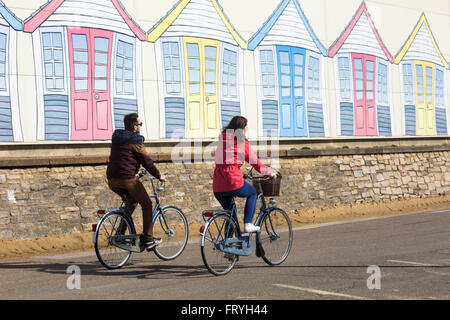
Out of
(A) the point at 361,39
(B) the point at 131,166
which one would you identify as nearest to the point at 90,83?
(B) the point at 131,166

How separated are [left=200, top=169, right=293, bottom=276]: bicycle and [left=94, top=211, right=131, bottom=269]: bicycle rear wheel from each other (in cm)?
116

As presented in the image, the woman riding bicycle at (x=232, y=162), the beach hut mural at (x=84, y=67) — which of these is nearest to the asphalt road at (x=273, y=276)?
the woman riding bicycle at (x=232, y=162)

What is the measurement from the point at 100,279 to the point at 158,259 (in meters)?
1.69

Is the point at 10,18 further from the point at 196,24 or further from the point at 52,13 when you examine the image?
the point at 196,24

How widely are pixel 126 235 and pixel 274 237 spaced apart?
1969 millimetres

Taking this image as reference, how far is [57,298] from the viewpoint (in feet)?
20.0

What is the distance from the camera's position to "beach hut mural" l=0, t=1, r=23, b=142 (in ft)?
43.2

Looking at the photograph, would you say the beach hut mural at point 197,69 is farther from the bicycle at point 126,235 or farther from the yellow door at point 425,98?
the yellow door at point 425,98

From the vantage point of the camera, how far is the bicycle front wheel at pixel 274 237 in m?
7.88

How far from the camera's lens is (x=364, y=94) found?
20953 millimetres

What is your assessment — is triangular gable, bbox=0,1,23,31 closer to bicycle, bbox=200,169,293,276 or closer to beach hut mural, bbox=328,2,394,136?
bicycle, bbox=200,169,293,276

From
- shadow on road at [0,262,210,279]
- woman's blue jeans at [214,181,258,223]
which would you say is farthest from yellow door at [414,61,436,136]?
shadow on road at [0,262,210,279]

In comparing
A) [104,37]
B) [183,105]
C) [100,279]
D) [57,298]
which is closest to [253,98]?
[183,105]

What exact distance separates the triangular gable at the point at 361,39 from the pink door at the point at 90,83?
851 centimetres
